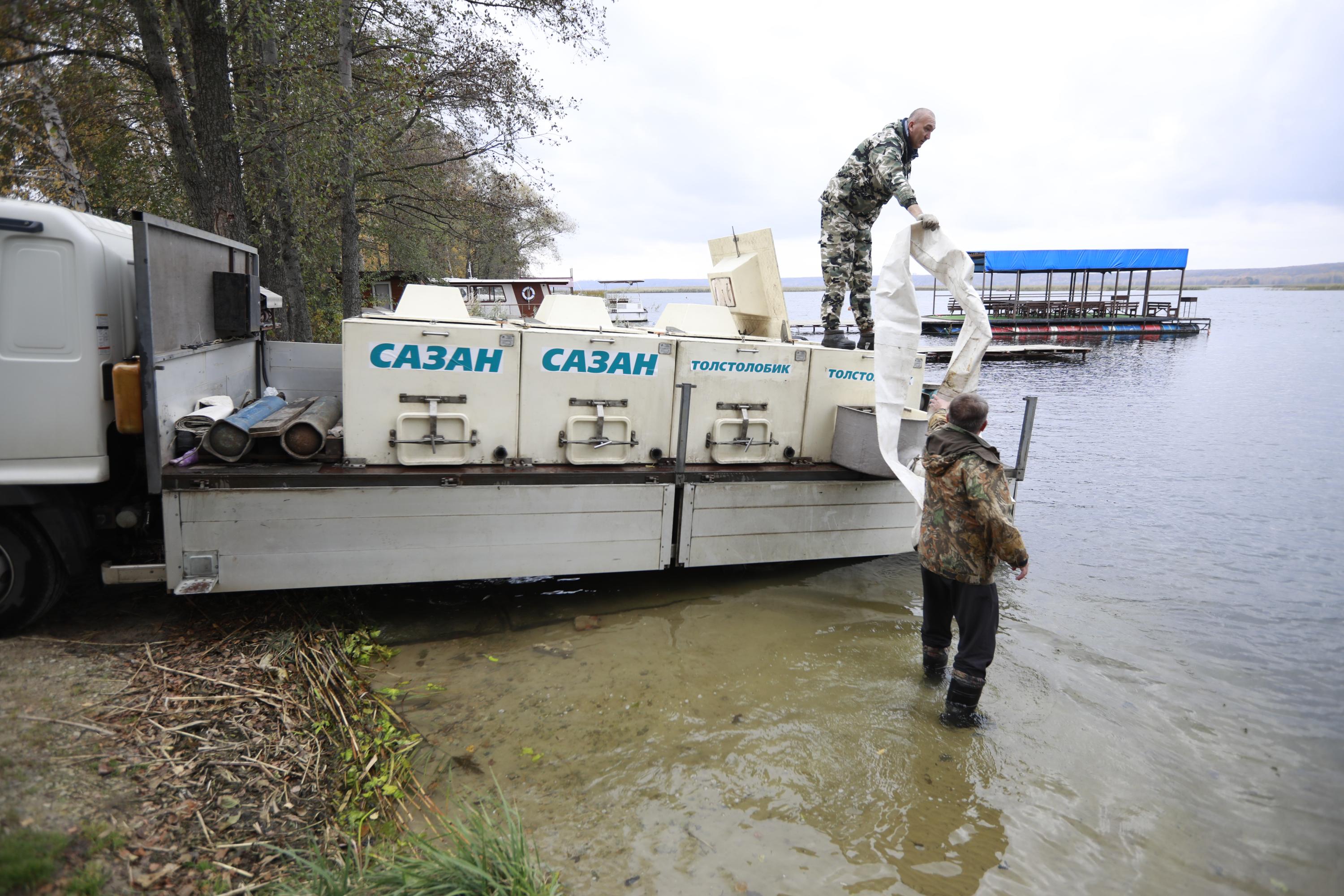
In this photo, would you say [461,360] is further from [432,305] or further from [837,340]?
[837,340]

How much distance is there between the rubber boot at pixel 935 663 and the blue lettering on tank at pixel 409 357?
3959 mm

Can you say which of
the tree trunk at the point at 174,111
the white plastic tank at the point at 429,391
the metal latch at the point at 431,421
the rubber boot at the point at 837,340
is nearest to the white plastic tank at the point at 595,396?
the white plastic tank at the point at 429,391

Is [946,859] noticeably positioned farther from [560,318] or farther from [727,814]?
[560,318]

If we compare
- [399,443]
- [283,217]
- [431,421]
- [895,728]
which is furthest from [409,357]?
[283,217]

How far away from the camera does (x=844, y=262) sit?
738cm

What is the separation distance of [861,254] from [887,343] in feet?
7.50

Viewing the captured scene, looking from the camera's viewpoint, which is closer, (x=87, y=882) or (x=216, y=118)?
(x=87, y=882)

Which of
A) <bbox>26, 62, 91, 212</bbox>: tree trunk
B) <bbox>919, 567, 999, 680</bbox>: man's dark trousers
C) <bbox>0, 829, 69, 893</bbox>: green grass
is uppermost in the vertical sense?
<bbox>26, 62, 91, 212</bbox>: tree trunk

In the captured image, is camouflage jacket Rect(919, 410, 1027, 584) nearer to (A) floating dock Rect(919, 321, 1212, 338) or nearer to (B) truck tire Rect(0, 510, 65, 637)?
(B) truck tire Rect(0, 510, 65, 637)

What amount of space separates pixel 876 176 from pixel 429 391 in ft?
14.7

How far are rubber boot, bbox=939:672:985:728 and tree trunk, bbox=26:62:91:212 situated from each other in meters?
13.4

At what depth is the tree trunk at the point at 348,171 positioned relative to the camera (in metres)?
10.9

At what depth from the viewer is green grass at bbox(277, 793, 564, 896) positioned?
2.62 m

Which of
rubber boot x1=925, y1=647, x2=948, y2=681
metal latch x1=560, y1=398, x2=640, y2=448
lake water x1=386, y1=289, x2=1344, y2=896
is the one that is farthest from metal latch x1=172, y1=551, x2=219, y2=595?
rubber boot x1=925, y1=647, x2=948, y2=681
